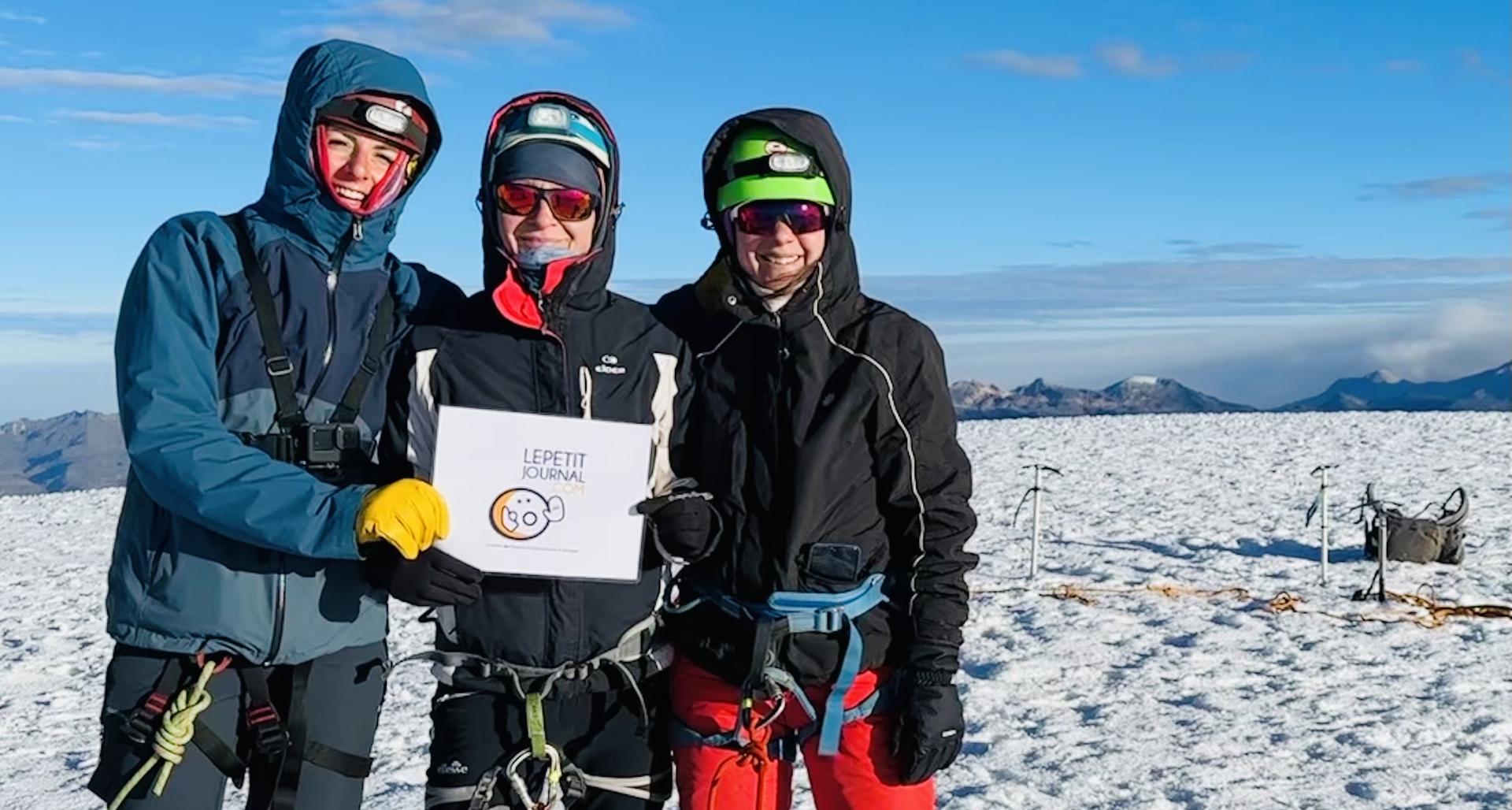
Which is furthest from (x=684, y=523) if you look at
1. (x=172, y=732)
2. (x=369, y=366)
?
(x=172, y=732)

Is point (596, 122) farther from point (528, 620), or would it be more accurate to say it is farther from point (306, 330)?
point (528, 620)

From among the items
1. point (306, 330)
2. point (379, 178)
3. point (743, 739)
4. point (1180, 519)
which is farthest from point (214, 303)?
point (1180, 519)

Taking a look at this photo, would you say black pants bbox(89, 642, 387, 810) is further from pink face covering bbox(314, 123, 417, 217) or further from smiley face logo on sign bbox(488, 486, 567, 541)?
pink face covering bbox(314, 123, 417, 217)

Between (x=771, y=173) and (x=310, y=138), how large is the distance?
1017 mm

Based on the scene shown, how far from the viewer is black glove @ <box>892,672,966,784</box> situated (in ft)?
9.10

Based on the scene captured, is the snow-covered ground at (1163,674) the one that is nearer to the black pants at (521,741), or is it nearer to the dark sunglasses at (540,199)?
the black pants at (521,741)

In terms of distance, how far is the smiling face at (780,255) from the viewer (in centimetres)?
290

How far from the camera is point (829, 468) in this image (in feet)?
9.19

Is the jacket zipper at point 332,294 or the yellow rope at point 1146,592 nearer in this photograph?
the jacket zipper at point 332,294

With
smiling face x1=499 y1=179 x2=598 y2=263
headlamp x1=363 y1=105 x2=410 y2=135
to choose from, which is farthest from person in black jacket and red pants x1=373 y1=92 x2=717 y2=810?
headlamp x1=363 y1=105 x2=410 y2=135

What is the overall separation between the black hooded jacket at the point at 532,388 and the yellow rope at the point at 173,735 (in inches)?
20.6

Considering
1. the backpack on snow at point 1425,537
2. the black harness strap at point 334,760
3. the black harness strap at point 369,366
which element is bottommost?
the backpack on snow at point 1425,537

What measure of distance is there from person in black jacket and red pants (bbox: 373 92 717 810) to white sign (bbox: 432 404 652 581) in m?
0.06

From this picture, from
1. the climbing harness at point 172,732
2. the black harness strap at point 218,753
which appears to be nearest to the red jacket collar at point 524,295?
the climbing harness at point 172,732
